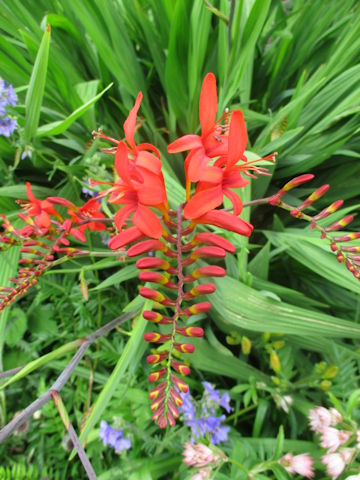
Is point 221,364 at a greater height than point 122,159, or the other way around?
point 122,159

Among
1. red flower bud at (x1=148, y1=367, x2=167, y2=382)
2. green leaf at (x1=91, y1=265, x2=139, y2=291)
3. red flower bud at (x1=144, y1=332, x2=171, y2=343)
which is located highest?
green leaf at (x1=91, y1=265, x2=139, y2=291)

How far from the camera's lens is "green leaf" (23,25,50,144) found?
0.87 meters

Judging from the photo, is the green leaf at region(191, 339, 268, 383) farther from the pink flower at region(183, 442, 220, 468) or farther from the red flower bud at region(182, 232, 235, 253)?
the red flower bud at region(182, 232, 235, 253)

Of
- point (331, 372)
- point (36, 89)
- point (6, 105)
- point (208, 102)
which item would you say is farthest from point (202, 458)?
point (6, 105)

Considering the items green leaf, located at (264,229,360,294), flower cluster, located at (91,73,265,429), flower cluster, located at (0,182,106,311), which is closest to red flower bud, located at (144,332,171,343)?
flower cluster, located at (91,73,265,429)

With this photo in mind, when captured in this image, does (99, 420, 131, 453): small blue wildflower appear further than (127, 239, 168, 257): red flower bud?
Yes

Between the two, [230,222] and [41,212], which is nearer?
[230,222]

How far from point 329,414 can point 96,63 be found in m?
1.40

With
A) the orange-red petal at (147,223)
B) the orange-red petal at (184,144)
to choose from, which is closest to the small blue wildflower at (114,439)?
the orange-red petal at (147,223)

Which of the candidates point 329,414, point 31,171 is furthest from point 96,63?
point 329,414

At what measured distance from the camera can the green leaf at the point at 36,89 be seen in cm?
87

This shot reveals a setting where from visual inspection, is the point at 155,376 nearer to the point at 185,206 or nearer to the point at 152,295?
the point at 152,295

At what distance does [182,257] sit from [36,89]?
584mm

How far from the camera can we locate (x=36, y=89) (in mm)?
928
